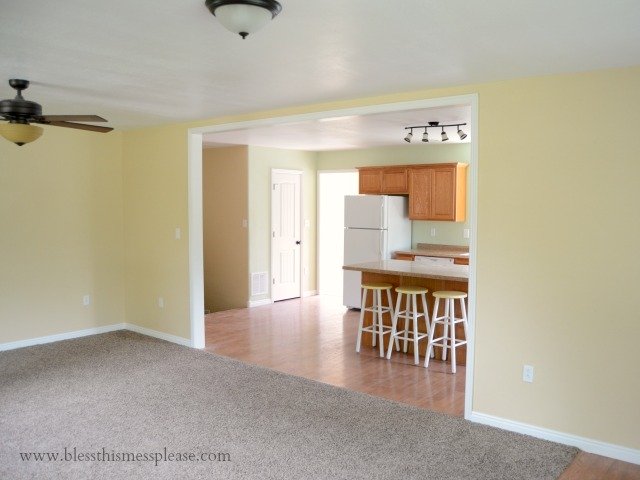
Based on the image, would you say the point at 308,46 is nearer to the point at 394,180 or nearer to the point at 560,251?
the point at 560,251

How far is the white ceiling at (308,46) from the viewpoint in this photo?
225 cm

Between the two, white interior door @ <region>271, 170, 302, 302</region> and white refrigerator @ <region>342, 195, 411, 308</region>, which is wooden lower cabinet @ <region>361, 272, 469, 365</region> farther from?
white interior door @ <region>271, 170, 302, 302</region>

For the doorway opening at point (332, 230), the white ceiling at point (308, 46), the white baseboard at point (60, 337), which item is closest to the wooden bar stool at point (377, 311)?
the white ceiling at point (308, 46)

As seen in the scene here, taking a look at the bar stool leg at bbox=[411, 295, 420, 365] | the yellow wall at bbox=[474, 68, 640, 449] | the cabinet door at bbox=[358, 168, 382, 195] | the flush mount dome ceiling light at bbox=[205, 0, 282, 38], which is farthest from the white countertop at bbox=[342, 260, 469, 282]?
the flush mount dome ceiling light at bbox=[205, 0, 282, 38]

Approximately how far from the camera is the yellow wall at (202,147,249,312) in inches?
312

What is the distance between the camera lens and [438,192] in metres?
7.33

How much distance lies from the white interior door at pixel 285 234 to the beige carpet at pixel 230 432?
3538mm

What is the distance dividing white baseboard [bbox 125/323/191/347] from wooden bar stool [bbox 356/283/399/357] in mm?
1850

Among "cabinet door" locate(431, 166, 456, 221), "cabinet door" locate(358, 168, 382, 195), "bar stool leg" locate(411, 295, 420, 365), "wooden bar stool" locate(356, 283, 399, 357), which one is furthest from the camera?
"cabinet door" locate(358, 168, 382, 195)

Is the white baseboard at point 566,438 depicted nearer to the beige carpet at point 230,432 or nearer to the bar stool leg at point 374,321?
the beige carpet at point 230,432

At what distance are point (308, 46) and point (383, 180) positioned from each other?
5.14 metres

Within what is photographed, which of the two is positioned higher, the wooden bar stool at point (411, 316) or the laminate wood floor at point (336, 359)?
the wooden bar stool at point (411, 316)

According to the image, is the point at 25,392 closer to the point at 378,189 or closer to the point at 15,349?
the point at 15,349

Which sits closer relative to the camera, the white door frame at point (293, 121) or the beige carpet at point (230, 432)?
the beige carpet at point (230, 432)
